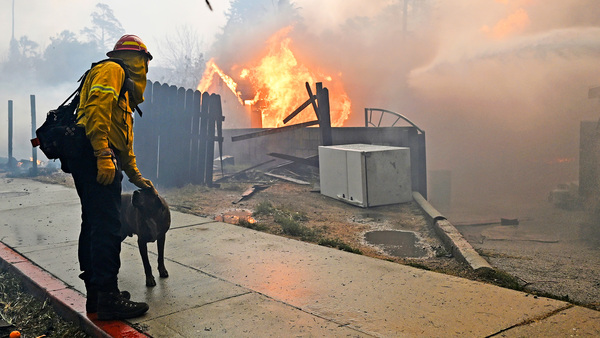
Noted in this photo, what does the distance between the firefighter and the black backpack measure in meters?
0.04

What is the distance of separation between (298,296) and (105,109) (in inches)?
71.8

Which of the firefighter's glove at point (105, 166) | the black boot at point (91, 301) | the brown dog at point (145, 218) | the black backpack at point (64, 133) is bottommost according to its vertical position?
the black boot at point (91, 301)

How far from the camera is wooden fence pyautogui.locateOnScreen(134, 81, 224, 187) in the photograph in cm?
1051

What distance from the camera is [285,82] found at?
23219 millimetres

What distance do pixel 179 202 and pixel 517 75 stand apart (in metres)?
16.0

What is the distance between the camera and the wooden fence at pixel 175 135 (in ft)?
34.5

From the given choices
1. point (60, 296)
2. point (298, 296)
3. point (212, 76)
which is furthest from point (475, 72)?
point (60, 296)

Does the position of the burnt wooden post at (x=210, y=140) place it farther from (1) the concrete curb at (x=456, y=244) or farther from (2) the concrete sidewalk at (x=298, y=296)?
(2) the concrete sidewalk at (x=298, y=296)

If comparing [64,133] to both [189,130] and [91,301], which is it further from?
[189,130]

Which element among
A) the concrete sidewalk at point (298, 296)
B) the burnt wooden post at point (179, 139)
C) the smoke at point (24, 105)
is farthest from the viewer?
the smoke at point (24, 105)

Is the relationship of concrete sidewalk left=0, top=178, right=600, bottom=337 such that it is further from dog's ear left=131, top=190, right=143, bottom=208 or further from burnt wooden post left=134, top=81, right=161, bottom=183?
burnt wooden post left=134, top=81, right=161, bottom=183

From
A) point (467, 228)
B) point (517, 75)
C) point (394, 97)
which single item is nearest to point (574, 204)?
point (467, 228)

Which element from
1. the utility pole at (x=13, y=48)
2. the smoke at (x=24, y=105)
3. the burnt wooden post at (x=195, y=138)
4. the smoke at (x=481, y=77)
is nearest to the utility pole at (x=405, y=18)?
the smoke at (x=481, y=77)

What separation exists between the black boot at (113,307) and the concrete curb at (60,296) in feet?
0.15
